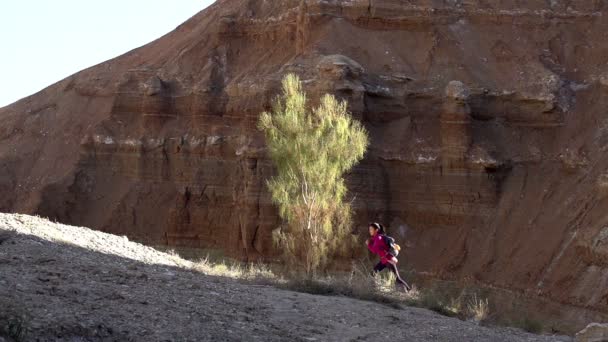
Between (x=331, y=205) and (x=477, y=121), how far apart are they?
399 inches

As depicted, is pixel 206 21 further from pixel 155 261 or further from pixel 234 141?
pixel 155 261

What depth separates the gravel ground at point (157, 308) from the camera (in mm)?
11250

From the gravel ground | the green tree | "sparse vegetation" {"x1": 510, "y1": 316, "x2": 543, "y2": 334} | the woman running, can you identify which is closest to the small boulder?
the gravel ground

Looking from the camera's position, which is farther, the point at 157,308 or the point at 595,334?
the point at 595,334

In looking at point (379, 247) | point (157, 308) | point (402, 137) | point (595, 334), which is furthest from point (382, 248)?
point (402, 137)

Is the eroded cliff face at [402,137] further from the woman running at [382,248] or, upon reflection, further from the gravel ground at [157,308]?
the gravel ground at [157,308]

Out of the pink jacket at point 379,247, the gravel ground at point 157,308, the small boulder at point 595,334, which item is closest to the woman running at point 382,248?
the pink jacket at point 379,247

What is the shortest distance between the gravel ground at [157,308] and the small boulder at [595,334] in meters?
1.37

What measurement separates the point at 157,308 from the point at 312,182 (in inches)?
614

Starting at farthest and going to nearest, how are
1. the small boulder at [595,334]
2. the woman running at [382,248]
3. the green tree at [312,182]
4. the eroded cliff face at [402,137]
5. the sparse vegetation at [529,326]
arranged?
the eroded cliff face at [402,137] < the green tree at [312,182] < the woman running at [382,248] < the sparse vegetation at [529,326] < the small boulder at [595,334]

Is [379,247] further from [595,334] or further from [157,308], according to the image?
[157,308]

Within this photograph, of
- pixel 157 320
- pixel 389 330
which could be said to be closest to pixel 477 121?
pixel 389 330

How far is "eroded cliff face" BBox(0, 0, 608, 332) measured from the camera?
32719 millimetres

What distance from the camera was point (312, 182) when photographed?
92.5 ft
